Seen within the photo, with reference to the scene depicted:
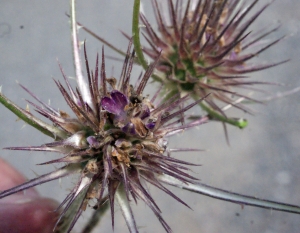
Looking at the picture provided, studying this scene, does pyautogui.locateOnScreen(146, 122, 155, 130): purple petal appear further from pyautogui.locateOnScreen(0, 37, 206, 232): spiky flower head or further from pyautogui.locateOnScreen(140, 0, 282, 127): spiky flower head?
pyautogui.locateOnScreen(140, 0, 282, 127): spiky flower head

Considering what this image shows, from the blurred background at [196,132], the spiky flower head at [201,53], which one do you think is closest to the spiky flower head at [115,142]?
the spiky flower head at [201,53]

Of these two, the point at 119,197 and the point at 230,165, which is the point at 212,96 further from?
the point at 230,165

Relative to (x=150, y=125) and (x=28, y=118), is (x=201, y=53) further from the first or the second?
(x=28, y=118)

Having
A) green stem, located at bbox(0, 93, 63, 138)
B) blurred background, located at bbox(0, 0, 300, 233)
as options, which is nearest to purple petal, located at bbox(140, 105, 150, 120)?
green stem, located at bbox(0, 93, 63, 138)

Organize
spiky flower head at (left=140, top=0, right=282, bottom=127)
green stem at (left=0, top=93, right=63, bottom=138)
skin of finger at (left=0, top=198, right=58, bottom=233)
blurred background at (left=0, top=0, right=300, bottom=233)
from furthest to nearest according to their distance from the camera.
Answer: blurred background at (left=0, top=0, right=300, bottom=233)
skin of finger at (left=0, top=198, right=58, bottom=233)
spiky flower head at (left=140, top=0, right=282, bottom=127)
green stem at (left=0, top=93, right=63, bottom=138)

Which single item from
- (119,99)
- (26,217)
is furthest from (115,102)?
(26,217)

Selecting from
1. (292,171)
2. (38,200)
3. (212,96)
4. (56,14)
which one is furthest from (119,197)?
(56,14)
